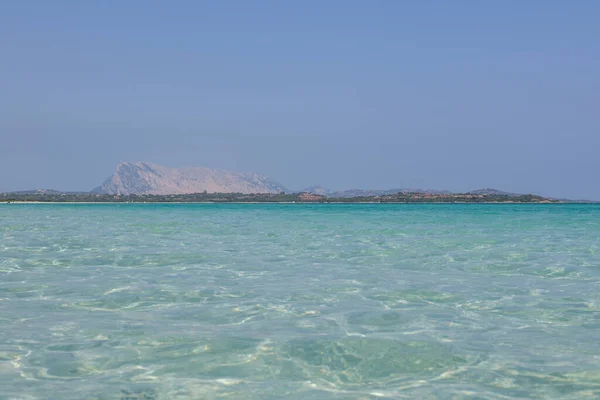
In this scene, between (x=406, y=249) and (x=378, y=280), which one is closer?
(x=378, y=280)

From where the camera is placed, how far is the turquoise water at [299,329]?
18.5ft

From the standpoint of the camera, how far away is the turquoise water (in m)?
5.63

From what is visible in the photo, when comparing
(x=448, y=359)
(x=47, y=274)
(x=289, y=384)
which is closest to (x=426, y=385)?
(x=448, y=359)

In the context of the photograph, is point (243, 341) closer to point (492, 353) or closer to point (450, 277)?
point (492, 353)

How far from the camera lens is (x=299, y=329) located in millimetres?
7781

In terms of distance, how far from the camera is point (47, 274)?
515 inches

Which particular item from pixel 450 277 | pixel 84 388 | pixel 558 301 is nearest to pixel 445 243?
pixel 450 277

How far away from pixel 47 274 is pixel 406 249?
37.7 ft

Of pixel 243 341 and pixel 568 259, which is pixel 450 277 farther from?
pixel 243 341

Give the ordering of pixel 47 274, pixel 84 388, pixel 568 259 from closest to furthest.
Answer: pixel 84 388 < pixel 47 274 < pixel 568 259

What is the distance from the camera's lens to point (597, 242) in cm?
2305

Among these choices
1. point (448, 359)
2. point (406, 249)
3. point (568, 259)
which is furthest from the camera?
point (406, 249)

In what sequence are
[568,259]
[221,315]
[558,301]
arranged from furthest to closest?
[568,259] → [558,301] → [221,315]

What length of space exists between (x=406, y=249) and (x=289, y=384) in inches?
566
